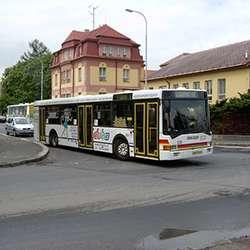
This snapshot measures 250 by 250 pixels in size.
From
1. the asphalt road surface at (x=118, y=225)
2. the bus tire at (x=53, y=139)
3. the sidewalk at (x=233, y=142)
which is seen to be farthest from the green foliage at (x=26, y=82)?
the asphalt road surface at (x=118, y=225)

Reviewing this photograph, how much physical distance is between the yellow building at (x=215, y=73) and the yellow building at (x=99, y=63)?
22579 millimetres

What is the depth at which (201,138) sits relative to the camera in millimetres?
19141

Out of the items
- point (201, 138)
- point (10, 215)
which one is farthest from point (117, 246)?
point (201, 138)

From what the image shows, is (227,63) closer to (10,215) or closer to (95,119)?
(95,119)

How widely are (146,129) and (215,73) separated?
2608 centimetres

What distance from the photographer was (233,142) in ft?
106

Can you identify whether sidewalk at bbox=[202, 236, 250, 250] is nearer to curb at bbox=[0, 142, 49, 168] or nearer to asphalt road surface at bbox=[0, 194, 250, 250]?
asphalt road surface at bbox=[0, 194, 250, 250]

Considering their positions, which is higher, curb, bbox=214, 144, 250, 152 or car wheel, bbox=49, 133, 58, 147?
car wheel, bbox=49, 133, 58, 147

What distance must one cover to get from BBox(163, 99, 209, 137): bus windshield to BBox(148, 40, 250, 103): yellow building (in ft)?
71.4

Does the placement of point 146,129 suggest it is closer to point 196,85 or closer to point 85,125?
point 85,125

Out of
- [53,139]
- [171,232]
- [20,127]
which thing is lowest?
[171,232]

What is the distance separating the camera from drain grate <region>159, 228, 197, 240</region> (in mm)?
7676


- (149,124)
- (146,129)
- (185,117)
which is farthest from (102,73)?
(185,117)

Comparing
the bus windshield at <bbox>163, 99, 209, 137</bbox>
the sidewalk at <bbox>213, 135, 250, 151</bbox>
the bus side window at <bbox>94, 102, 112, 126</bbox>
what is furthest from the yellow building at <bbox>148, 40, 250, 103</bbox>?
the bus windshield at <bbox>163, 99, 209, 137</bbox>
